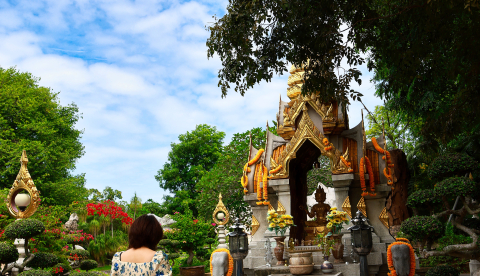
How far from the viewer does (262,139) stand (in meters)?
18.0

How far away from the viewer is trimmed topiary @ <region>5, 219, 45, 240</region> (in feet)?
27.1

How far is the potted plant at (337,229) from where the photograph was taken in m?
8.53

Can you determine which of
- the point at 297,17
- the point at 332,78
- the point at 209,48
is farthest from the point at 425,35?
→ the point at 209,48

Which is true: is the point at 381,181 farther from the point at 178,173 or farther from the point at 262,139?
the point at 178,173

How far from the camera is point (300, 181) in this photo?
36.8 ft

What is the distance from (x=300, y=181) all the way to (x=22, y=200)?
709cm

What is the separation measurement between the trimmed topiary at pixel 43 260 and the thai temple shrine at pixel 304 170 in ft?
14.9

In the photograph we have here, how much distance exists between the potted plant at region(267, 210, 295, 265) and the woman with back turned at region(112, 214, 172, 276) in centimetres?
553

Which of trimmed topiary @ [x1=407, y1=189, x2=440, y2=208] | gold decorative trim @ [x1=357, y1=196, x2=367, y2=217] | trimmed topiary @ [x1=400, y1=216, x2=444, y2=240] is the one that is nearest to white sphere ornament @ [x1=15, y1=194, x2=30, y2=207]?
gold decorative trim @ [x1=357, y1=196, x2=367, y2=217]

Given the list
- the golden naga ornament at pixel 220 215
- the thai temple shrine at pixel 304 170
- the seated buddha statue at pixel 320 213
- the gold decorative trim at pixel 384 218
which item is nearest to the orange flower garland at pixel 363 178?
the thai temple shrine at pixel 304 170

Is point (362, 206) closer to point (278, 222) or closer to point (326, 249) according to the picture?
point (326, 249)

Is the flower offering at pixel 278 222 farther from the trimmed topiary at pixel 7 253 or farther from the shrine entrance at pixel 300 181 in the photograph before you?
the trimmed topiary at pixel 7 253

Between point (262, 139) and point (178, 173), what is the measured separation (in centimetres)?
1453

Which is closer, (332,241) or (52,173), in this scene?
(332,241)
